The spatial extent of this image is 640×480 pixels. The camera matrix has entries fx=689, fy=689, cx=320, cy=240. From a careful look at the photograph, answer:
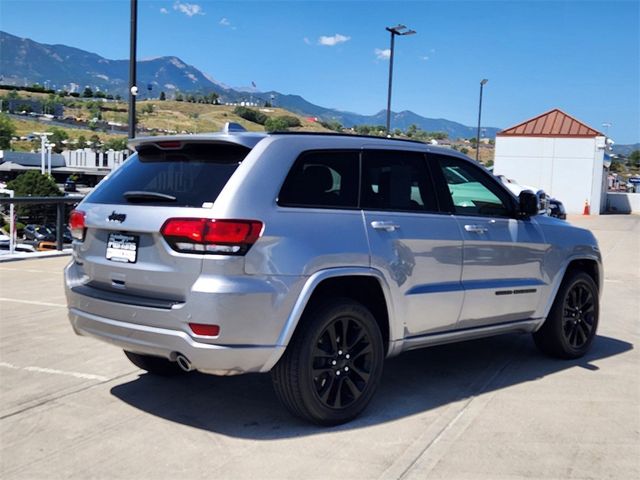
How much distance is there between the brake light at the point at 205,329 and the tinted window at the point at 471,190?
7.60 ft

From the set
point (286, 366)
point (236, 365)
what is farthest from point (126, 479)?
point (286, 366)

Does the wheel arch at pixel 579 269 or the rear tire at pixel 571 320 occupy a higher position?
the wheel arch at pixel 579 269

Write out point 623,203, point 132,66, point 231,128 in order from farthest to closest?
1. point 623,203
2. point 132,66
3. point 231,128

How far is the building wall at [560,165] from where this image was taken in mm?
38094

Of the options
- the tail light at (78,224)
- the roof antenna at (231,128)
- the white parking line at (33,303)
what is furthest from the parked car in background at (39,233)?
the roof antenna at (231,128)

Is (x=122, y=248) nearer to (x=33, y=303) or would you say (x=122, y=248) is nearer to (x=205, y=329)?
(x=205, y=329)

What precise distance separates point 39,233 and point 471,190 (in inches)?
372

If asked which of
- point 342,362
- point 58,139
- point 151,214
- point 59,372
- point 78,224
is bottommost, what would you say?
point 59,372

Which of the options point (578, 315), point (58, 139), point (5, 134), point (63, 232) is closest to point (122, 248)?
point (578, 315)

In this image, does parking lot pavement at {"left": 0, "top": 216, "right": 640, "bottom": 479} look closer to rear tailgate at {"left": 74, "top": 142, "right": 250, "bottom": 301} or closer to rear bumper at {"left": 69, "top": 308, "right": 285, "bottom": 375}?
rear bumper at {"left": 69, "top": 308, "right": 285, "bottom": 375}

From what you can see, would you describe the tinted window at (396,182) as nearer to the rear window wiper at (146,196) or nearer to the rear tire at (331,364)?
the rear tire at (331,364)

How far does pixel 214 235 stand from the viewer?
3.88 metres

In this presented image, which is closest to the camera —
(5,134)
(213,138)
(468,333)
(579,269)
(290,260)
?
(290,260)

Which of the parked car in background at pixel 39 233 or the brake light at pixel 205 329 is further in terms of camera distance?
the parked car in background at pixel 39 233
